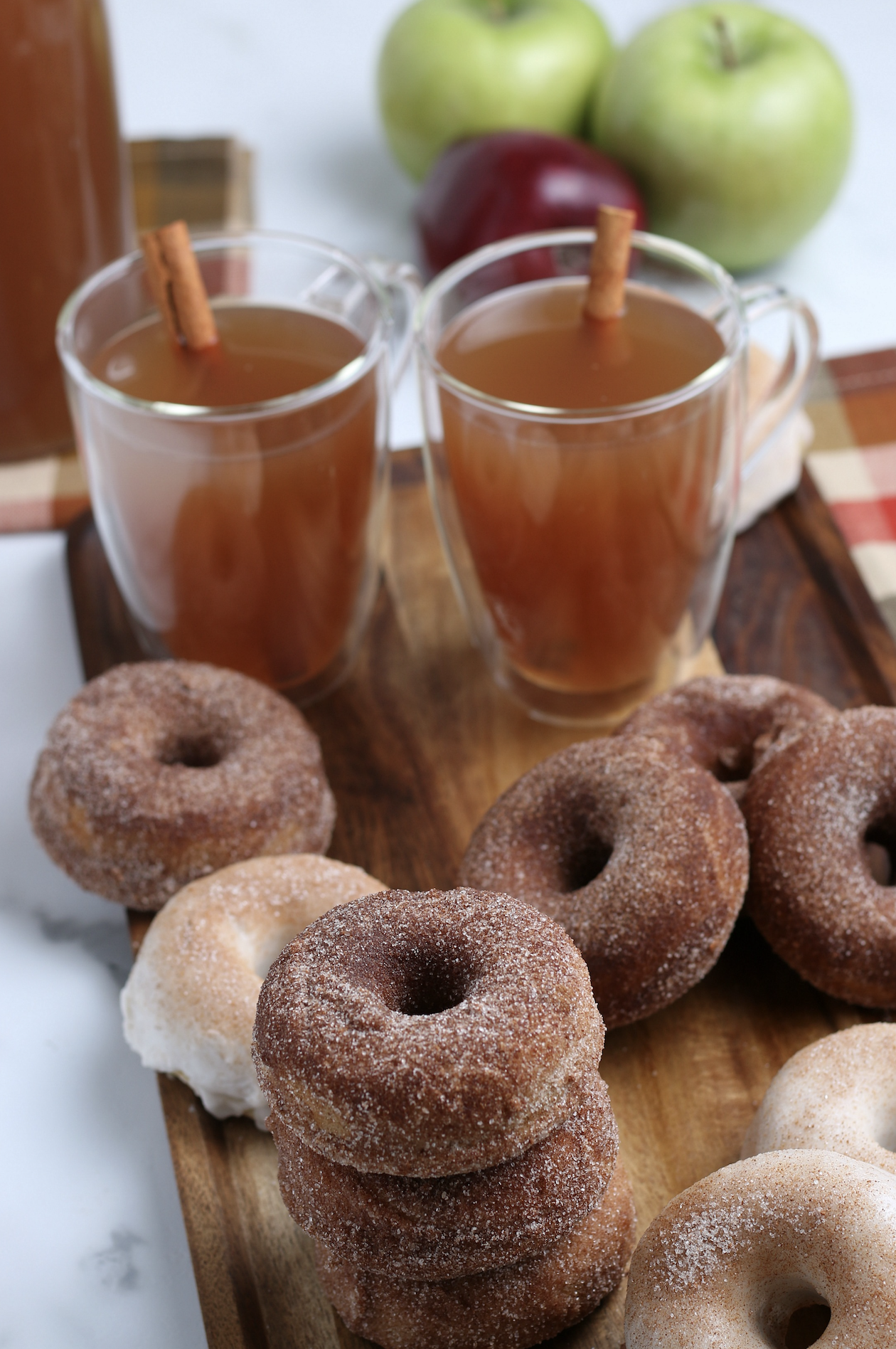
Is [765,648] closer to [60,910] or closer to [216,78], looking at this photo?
[60,910]

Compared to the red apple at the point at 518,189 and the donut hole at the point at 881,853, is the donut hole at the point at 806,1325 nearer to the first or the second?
the donut hole at the point at 881,853

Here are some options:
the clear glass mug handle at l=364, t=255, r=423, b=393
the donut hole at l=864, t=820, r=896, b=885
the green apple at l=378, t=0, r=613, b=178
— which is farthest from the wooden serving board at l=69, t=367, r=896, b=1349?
the green apple at l=378, t=0, r=613, b=178

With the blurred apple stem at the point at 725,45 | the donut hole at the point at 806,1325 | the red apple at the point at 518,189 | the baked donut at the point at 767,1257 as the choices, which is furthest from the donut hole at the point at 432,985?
the blurred apple stem at the point at 725,45

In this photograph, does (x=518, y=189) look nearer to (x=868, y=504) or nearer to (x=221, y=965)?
(x=868, y=504)

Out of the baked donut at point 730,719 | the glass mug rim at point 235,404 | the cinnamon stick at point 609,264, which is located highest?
the cinnamon stick at point 609,264

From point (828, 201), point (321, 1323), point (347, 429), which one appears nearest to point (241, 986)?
point (321, 1323)

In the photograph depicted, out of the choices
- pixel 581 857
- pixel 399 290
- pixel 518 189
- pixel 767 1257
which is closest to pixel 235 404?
pixel 399 290
